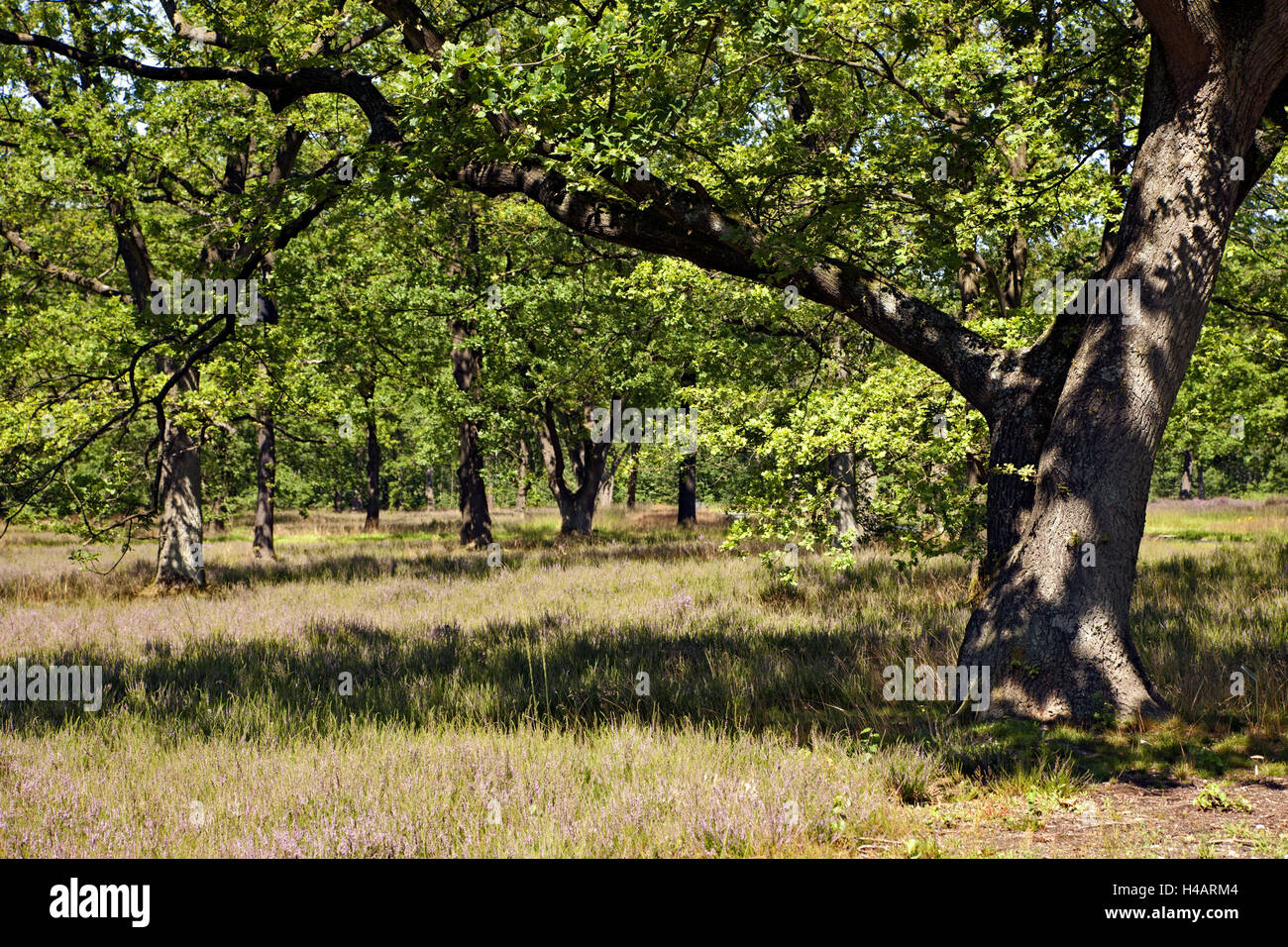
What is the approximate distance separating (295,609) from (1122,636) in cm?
1125

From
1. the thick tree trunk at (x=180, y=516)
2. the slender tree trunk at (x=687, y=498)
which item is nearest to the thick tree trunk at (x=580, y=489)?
the slender tree trunk at (x=687, y=498)

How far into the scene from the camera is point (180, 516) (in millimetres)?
14492

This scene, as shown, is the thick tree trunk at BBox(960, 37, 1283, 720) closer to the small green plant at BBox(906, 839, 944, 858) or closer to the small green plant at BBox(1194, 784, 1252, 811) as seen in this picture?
the small green plant at BBox(1194, 784, 1252, 811)

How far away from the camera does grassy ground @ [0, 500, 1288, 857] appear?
13.1 feet

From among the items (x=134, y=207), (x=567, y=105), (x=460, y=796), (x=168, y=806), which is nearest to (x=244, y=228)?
(x=567, y=105)

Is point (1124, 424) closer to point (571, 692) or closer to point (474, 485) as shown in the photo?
point (571, 692)

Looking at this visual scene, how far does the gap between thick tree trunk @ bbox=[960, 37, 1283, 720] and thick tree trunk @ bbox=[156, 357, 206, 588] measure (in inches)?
554

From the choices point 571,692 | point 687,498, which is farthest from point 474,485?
point 571,692

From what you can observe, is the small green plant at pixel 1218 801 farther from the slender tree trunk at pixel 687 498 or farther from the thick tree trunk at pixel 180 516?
the slender tree trunk at pixel 687 498

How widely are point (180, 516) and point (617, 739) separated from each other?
41.0ft

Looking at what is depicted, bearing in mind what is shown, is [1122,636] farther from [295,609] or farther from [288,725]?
[295,609]

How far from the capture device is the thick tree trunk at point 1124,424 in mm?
5414

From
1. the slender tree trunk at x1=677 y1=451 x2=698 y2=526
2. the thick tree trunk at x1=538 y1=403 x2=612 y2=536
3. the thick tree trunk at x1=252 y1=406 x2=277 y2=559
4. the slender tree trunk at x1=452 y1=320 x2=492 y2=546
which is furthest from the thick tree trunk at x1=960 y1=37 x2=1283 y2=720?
the slender tree trunk at x1=677 y1=451 x2=698 y2=526
